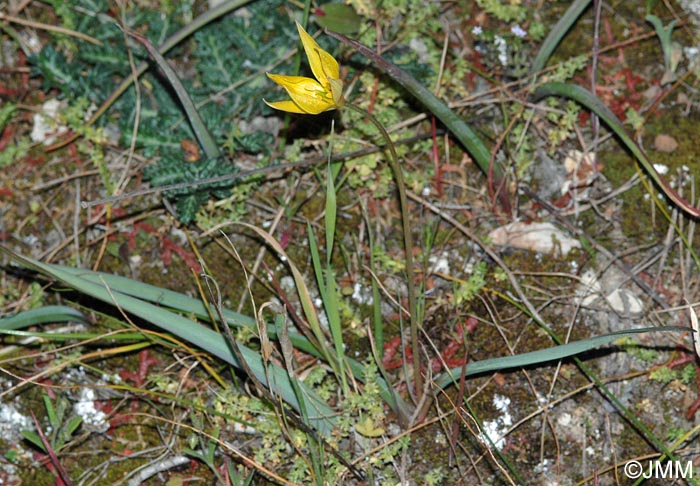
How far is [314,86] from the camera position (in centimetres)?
161

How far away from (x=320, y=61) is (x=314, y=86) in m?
0.06

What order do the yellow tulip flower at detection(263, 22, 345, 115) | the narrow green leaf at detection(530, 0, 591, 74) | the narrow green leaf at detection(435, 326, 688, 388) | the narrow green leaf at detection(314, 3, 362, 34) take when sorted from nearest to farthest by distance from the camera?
1. the yellow tulip flower at detection(263, 22, 345, 115)
2. the narrow green leaf at detection(435, 326, 688, 388)
3. the narrow green leaf at detection(530, 0, 591, 74)
4. the narrow green leaf at detection(314, 3, 362, 34)

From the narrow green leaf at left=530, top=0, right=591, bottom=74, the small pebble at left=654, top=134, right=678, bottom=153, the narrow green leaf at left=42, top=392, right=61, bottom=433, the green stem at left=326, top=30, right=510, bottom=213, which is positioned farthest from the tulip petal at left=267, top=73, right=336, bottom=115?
the small pebble at left=654, top=134, right=678, bottom=153

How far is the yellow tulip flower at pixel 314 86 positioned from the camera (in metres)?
1.56

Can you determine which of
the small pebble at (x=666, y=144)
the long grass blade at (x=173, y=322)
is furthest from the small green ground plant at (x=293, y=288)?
the small pebble at (x=666, y=144)

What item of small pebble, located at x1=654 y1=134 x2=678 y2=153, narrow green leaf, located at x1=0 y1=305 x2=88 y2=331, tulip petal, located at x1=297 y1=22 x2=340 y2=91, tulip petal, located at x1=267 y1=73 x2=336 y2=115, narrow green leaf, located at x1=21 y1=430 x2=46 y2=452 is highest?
tulip petal, located at x1=297 y1=22 x2=340 y2=91

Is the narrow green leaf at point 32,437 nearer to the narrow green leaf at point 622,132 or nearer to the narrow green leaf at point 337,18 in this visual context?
the narrow green leaf at point 337,18

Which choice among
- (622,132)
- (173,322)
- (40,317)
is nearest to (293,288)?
(173,322)

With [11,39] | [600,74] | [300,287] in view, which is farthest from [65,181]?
[600,74]

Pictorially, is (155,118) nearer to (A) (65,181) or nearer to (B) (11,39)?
(A) (65,181)

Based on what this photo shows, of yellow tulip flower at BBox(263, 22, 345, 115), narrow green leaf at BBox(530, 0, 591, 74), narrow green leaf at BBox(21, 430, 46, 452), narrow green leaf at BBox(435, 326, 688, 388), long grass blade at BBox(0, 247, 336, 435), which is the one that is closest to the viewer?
yellow tulip flower at BBox(263, 22, 345, 115)

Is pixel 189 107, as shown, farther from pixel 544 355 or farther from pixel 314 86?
pixel 544 355

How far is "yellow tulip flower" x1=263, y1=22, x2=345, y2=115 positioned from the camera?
1.56 metres

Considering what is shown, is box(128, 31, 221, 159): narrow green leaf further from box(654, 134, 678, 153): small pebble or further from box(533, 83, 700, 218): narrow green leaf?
box(654, 134, 678, 153): small pebble
